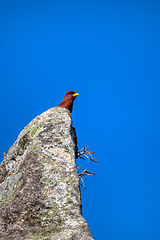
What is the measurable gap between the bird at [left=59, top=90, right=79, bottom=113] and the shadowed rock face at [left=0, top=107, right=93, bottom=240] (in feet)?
11.8

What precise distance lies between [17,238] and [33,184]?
864mm

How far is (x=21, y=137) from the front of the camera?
18.5 feet

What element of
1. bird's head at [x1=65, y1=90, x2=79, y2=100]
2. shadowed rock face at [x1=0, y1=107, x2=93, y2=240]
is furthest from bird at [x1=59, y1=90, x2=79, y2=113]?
shadowed rock face at [x1=0, y1=107, x2=93, y2=240]

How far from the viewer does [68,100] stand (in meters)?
9.30

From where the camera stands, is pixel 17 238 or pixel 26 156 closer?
pixel 17 238

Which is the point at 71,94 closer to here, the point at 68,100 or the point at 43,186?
the point at 68,100

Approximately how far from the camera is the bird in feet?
30.3

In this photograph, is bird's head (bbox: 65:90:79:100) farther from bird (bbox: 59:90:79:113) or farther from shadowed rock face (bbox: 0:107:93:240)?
shadowed rock face (bbox: 0:107:93:240)

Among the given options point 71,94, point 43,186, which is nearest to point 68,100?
point 71,94

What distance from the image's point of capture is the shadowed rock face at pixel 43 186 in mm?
4223

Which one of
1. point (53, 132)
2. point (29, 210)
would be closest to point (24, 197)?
point (29, 210)

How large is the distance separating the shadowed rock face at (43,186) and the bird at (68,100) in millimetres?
3590

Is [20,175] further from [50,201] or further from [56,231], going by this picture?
[56,231]

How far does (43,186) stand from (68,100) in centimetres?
496
